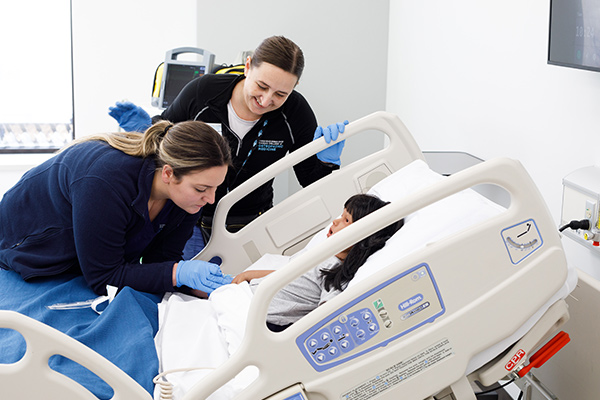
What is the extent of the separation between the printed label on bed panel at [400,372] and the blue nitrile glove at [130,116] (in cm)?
145

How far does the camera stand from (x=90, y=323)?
1.69 metres

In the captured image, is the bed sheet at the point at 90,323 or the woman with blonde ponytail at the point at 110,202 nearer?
the bed sheet at the point at 90,323

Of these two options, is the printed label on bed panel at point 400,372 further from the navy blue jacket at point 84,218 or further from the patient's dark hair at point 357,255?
the navy blue jacket at point 84,218

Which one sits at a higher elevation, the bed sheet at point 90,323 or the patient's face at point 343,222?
the patient's face at point 343,222

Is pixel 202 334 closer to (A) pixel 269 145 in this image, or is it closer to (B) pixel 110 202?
(B) pixel 110 202

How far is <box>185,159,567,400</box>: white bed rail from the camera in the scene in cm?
132

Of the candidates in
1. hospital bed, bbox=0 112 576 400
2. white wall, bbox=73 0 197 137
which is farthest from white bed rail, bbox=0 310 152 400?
white wall, bbox=73 0 197 137

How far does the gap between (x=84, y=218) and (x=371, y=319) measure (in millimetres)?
875

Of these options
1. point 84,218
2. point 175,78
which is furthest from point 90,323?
point 175,78

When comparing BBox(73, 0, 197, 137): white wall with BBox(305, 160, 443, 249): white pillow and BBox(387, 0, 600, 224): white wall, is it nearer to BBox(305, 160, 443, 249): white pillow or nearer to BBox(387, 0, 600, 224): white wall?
BBox(387, 0, 600, 224): white wall

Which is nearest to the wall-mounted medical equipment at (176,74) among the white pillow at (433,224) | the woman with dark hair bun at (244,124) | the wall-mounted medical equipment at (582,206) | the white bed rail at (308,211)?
the woman with dark hair bun at (244,124)

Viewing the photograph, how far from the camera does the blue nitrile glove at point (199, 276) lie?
1.88 meters

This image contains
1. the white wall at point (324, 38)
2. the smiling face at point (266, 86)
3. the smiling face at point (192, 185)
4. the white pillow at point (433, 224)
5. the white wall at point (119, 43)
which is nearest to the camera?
the white pillow at point (433, 224)

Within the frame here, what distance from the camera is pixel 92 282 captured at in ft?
5.98
